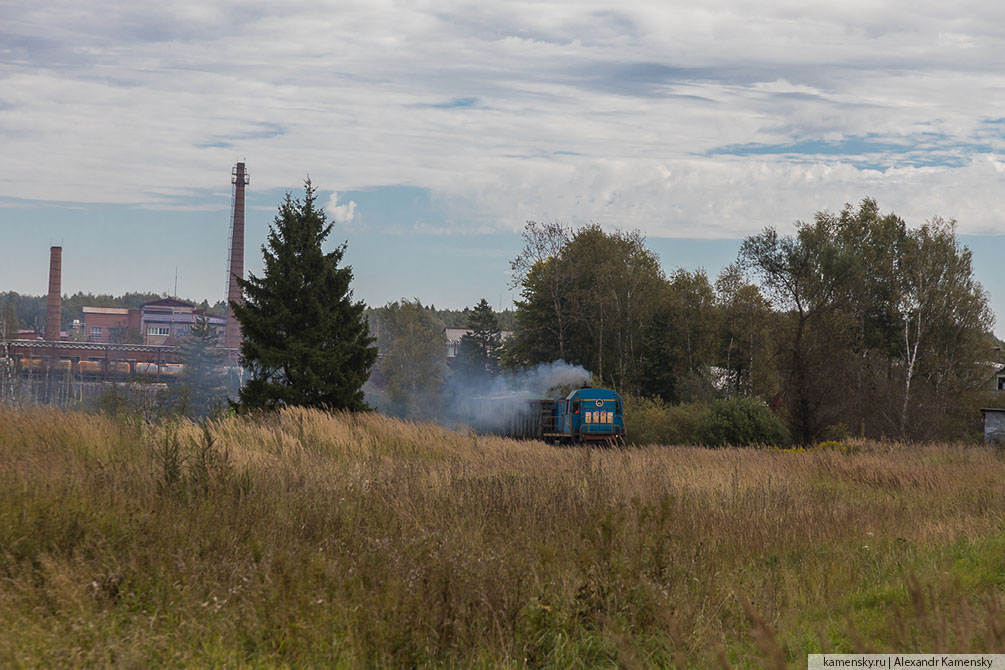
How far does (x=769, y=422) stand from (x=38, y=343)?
84.9m

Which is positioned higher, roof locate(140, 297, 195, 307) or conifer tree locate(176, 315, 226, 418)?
roof locate(140, 297, 195, 307)

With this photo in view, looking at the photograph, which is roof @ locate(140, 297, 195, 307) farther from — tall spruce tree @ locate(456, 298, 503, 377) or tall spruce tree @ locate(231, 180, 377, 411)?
tall spruce tree @ locate(231, 180, 377, 411)

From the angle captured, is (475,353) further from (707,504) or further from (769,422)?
Result: (707,504)

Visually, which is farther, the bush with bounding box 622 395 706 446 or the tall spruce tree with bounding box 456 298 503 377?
the tall spruce tree with bounding box 456 298 503 377

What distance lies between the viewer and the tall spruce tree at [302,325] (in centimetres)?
3222

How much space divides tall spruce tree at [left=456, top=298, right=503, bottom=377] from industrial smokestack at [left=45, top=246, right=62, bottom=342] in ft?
157

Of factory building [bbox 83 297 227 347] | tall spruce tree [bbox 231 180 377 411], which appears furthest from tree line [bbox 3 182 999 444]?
factory building [bbox 83 297 227 347]

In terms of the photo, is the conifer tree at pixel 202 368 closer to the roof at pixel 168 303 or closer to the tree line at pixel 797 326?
the tree line at pixel 797 326

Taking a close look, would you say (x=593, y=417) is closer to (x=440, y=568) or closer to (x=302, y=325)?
(x=302, y=325)

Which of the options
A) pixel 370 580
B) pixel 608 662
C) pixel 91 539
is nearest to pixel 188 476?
pixel 91 539

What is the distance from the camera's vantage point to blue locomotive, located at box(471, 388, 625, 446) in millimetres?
35906

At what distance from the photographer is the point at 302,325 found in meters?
33.5

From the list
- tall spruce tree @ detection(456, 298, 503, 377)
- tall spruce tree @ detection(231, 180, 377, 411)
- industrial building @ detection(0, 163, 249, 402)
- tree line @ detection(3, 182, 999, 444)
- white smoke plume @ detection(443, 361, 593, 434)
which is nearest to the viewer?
tall spruce tree @ detection(231, 180, 377, 411)

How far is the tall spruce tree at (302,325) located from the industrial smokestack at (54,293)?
269 ft
